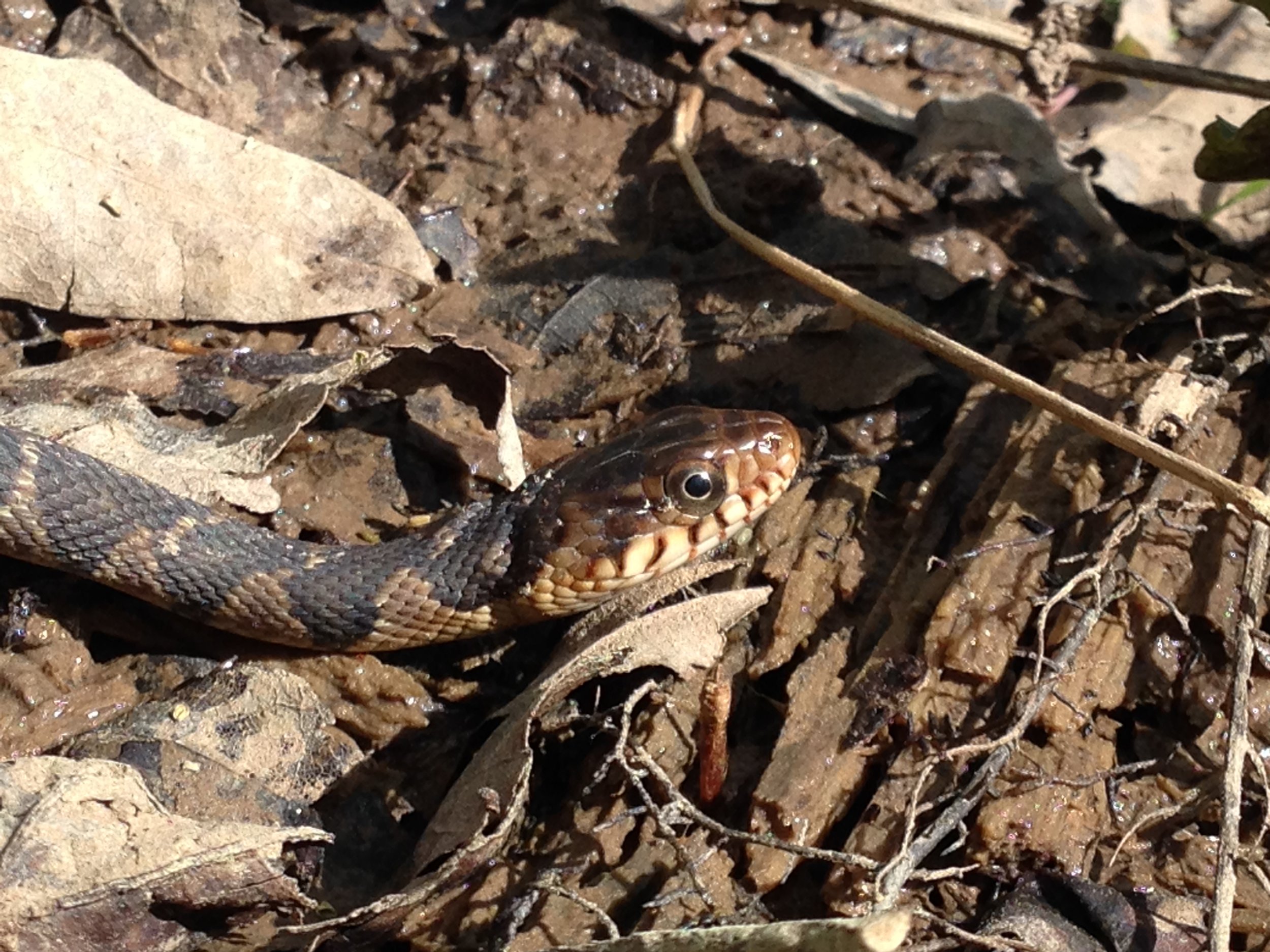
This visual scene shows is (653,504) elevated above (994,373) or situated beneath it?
situated beneath

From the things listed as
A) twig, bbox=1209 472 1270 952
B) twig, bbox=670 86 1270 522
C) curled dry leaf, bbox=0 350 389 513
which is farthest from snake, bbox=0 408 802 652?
twig, bbox=1209 472 1270 952

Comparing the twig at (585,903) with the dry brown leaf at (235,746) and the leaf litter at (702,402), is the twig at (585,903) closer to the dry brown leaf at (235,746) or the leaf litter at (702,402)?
the leaf litter at (702,402)

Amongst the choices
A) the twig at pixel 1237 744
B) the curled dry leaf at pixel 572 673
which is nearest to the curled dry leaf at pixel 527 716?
the curled dry leaf at pixel 572 673

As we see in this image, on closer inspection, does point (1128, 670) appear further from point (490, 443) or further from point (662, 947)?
point (490, 443)

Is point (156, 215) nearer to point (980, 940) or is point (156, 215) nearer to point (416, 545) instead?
point (416, 545)

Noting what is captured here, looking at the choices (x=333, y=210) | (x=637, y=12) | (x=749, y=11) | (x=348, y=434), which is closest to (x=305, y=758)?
(x=348, y=434)

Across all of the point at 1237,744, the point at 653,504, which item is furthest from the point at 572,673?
the point at 1237,744
